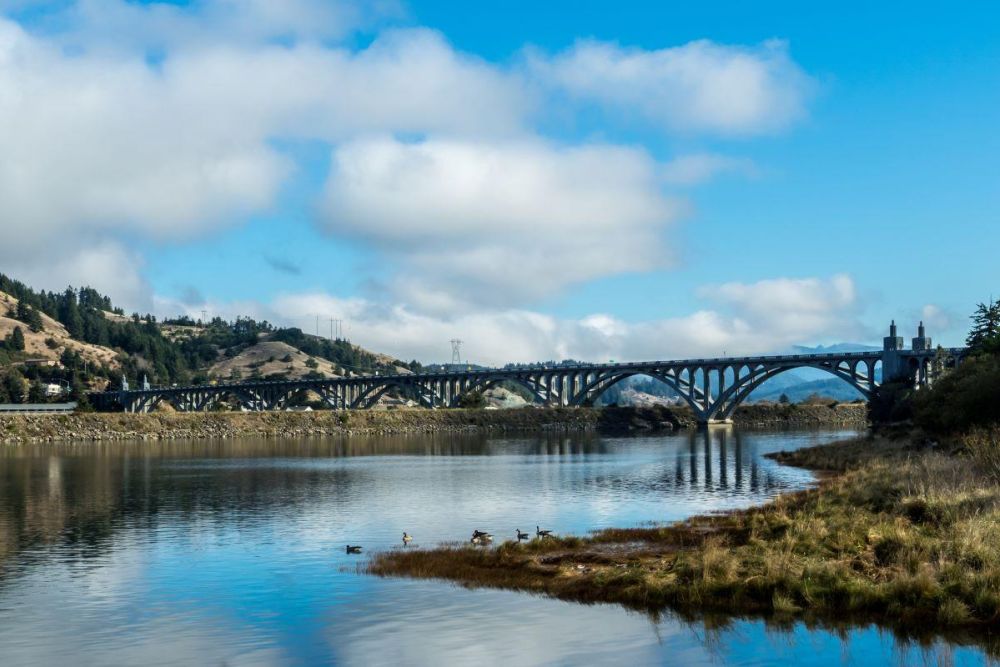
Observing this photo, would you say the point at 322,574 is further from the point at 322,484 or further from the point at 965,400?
the point at 965,400

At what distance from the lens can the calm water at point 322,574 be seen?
23219mm

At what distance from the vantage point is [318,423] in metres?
182

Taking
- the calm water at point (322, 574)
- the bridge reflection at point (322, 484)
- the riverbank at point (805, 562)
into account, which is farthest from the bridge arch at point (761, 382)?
the riverbank at point (805, 562)

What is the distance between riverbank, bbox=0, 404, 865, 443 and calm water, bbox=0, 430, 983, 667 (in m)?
76.6

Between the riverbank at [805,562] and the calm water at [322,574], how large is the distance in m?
1.46

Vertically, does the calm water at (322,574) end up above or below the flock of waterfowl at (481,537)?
below

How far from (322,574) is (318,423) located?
497ft

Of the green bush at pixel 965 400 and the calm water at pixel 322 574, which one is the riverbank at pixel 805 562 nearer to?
the calm water at pixel 322 574

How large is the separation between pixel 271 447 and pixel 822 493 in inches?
3632

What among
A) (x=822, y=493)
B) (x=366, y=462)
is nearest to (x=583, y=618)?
(x=822, y=493)

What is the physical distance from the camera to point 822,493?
152 feet

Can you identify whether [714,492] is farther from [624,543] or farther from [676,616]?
[676,616]

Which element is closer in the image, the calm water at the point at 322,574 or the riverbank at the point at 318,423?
the calm water at the point at 322,574

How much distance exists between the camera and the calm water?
2322 cm
